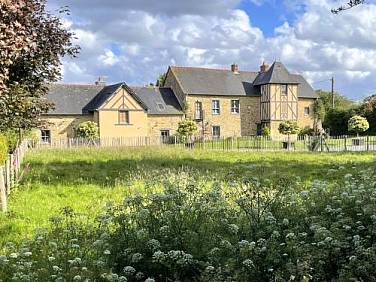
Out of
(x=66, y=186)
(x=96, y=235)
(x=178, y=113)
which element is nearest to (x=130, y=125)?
(x=178, y=113)

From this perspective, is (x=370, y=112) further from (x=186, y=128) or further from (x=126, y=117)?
(x=126, y=117)

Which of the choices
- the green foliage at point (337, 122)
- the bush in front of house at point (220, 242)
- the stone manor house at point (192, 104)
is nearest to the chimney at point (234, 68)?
the stone manor house at point (192, 104)

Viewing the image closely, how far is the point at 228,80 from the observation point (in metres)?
51.1

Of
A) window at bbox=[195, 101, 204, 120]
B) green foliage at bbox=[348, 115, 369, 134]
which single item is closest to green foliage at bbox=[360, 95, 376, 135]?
green foliage at bbox=[348, 115, 369, 134]

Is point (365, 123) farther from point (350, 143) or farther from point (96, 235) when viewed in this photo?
point (96, 235)

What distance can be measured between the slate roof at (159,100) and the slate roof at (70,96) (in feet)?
13.8

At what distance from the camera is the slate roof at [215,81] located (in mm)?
47844

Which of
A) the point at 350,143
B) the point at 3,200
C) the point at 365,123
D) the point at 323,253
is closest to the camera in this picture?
the point at 323,253

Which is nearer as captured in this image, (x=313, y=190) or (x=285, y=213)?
(x=285, y=213)

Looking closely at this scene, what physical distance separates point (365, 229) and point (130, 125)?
131ft

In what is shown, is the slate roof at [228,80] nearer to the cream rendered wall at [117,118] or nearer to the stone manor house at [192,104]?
the stone manor house at [192,104]

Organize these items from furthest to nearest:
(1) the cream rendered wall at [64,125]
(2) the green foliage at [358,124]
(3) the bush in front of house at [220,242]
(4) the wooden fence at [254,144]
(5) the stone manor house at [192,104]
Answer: (5) the stone manor house at [192,104], (1) the cream rendered wall at [64,125], (2) the green foliage at [358,124], (4) the wooden fence at [254,144], (3) the bush in front of house at [220,242]

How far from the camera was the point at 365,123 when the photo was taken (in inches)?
1508

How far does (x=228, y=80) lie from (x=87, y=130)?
60.7ft
